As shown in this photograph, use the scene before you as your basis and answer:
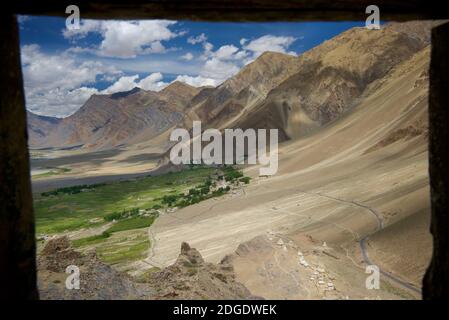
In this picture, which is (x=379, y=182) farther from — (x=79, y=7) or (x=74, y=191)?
(x=74, y=191)

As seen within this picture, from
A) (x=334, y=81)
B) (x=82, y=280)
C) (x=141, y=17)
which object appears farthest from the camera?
(x=334, y=81)

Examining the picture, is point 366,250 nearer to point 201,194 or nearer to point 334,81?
point 201,194

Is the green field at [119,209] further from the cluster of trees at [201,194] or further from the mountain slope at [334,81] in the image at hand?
the mountain slope at [334,81]

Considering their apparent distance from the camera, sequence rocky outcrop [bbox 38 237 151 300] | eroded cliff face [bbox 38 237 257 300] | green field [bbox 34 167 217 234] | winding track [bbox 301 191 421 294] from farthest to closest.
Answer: green field [bbox 34 167 217 234] < winding track [bbox 301 191 421 294] < eroded cliff face [bbox 38 237 257 300] < rocky outcrop [bbox 38 237 151 300]

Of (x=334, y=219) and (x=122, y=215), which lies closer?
(x=334, y=219)

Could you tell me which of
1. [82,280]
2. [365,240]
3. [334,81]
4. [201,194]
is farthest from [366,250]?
[334,81]

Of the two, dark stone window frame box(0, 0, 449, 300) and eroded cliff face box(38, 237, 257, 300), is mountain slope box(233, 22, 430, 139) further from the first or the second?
dark stone window frame box(0, 0, 449, 300)

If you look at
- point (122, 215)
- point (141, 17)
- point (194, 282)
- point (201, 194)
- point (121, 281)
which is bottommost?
point (122, 215)

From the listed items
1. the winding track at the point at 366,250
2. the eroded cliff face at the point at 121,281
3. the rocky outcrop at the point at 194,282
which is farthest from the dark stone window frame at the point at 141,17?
the winding track at the point at 366,250

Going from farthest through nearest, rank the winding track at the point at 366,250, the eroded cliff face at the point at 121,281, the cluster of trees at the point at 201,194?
1. the cluster of trees at the point at 201,194
2. the winding track at the point at 366,250
3. the eroded cliff face at the point at 121,281

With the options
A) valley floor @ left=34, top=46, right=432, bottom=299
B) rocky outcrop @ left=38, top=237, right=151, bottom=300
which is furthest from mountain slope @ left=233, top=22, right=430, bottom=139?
rocky outcrop @ left=38, top=237, right=151, bottom=300

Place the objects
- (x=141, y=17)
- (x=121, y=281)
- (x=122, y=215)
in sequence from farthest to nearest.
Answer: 1. (x=122, y=215)
2. (x=121, y=281)
3. (x=141, y=17)

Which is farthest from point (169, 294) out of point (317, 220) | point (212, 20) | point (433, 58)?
point (317, 220)
